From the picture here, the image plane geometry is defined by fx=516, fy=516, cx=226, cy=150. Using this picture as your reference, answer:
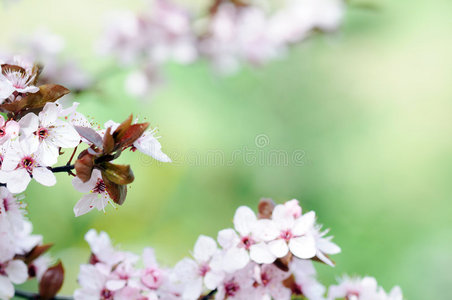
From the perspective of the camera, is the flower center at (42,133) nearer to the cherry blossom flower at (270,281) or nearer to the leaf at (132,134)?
the leaf at (132,134)

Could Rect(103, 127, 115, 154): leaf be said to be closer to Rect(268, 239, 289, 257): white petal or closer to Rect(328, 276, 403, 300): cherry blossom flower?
Rect(268, 239, 289, 257): white petal

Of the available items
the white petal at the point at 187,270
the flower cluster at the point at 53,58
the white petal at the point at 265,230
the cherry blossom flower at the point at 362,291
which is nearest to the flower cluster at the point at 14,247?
the white petal at the point at 187,270

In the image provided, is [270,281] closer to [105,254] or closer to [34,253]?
[105,254]

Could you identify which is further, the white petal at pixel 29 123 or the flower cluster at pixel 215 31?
the flower cluster at pixel 215 31

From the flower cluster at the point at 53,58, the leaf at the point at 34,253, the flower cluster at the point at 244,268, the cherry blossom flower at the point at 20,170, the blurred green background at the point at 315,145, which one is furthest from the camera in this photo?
the blurred green background at the point at 315,145

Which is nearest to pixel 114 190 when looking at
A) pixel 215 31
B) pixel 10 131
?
pixel 10 131

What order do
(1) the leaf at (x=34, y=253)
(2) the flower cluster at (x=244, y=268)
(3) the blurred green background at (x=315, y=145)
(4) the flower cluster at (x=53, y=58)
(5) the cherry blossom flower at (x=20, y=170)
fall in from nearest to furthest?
(5) the cherry blossom flower at (x=20, y=170), (2) the flower cluster at (x=244, y=268), (1) the leaf at (x=34, y=253), (4) the flower cluster at (x=53, y=58), (3) the blurred green background at (x=315, y=145)

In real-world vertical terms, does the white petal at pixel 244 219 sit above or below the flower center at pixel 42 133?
above
